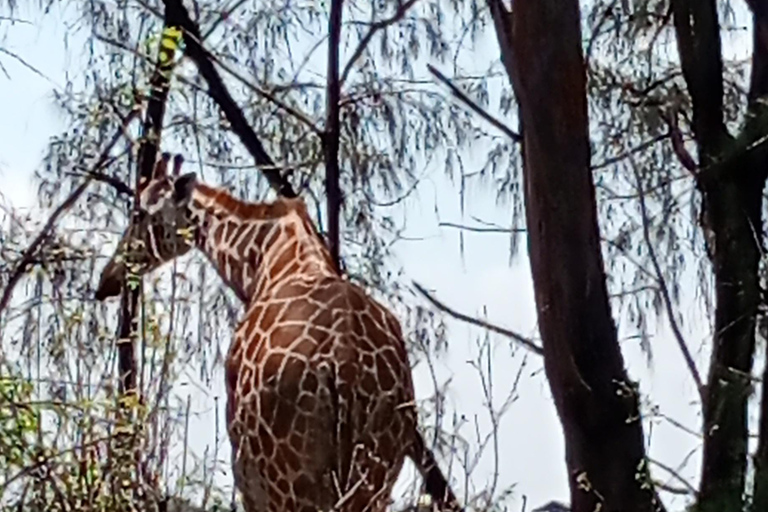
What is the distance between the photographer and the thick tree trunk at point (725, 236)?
3.98 meters

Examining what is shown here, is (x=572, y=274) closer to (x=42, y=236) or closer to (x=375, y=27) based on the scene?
(x=42, y=236)

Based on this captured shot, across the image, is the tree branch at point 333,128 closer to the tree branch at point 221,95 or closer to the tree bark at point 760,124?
the tree branch at point 221,95

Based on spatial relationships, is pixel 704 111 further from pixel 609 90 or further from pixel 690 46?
pixel 609 90

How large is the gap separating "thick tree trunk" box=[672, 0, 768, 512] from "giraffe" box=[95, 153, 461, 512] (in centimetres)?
62

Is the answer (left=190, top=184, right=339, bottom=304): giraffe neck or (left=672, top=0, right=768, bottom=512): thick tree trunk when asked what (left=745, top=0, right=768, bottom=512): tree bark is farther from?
(left=190, top=184, right=339, bottom=304): giraffe neck

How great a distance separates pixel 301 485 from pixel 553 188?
1019 mm

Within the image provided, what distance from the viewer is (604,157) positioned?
537cm

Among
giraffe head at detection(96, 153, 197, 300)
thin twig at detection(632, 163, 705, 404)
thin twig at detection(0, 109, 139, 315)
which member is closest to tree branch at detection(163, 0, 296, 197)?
giraffe head at detection(96, 153, 197, 300)

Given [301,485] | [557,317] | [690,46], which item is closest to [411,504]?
[557,317]

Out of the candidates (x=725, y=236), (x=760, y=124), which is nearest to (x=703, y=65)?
(x=760, y=124)

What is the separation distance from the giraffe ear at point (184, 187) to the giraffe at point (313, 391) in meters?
0.29

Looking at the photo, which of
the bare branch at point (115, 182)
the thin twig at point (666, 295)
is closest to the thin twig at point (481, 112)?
the thin twig at point (666, 295)

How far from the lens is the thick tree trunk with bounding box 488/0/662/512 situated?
13.5 ft

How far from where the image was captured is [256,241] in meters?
5.43
